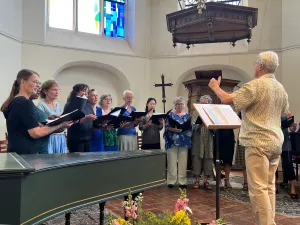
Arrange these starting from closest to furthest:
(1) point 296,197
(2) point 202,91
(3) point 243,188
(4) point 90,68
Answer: (1) point 296,197 → (3) point 243,188 → (2) point 202,91 → (4) point 90,68

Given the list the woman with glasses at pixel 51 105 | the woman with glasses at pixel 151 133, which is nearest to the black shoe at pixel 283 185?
the woman with glasses at pixel 151 133

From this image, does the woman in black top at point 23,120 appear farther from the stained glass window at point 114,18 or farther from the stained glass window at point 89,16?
the stained glass window at point 114,18

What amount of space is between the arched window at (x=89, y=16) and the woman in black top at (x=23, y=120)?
5.82 metres

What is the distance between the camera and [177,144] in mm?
Answer: 5238

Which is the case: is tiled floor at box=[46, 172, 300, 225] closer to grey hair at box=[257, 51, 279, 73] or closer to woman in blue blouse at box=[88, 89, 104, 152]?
woman in blue blouse at box=[88, 89, 104, 152]

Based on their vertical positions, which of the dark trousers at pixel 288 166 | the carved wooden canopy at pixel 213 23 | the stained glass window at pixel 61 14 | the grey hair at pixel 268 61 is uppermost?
the stained glass window at pixel 61 14

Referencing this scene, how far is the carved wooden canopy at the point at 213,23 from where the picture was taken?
219 inches

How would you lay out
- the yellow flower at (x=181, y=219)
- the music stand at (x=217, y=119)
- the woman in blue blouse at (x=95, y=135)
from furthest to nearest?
1. the woman in blue blouse at (x=95, y=135)
2. the music stand at (x=217, y=119)
3. the yellow flower at (x=181, y=219)

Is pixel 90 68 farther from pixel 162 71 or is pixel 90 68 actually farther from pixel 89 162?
pixel 89 162

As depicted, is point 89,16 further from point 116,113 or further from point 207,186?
point 207,186

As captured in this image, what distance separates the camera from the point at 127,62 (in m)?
8.67

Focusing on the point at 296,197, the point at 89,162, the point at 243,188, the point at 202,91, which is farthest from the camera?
the point at 202,91

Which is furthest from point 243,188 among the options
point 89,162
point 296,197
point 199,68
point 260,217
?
point 199,68

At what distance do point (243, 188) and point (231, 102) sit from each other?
3.05m
